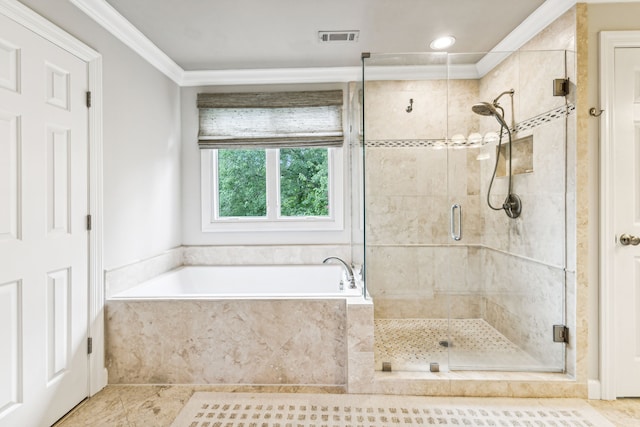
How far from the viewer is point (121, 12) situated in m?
2.33

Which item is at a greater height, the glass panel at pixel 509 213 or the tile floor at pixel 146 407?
the glass panel at pixel 509 213

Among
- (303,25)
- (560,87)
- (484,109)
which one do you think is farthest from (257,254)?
(560,87)

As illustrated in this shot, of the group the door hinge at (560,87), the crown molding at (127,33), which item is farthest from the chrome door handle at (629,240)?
the crown molding at (127,33)

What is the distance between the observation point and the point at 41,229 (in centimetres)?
185

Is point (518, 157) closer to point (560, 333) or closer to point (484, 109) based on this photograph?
point (484, 109)

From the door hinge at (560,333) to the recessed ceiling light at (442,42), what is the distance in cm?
211

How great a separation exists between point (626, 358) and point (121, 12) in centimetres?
370

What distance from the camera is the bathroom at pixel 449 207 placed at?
2.18m

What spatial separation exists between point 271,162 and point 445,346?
85.7 inches

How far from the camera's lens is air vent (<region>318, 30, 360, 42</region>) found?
2.61 metres

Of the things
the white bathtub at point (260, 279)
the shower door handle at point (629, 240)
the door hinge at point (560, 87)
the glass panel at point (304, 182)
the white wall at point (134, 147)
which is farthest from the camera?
the glass panel at point (304, 182)

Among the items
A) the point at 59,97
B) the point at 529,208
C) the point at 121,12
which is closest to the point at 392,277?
the point at 529,208

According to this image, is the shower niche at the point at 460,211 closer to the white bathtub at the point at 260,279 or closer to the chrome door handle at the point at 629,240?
the chrome door handle at the point at 629,240

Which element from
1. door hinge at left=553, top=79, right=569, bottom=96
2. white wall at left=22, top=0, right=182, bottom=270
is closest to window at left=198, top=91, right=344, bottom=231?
white wall at left=22, top=0, right=182, bottom=270
